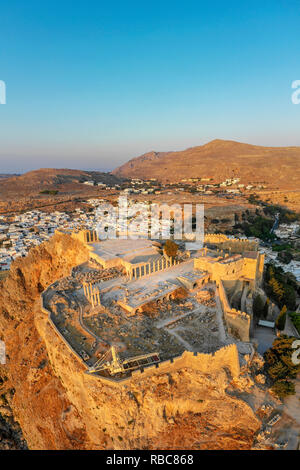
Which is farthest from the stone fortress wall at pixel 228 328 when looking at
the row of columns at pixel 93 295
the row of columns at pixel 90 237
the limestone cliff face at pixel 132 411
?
the row of columns at pixel 90 237

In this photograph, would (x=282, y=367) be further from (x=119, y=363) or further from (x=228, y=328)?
(x=119, y=363)

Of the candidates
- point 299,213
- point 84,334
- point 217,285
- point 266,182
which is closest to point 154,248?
point 217,285

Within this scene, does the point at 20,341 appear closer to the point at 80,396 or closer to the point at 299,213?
the point at 80,396

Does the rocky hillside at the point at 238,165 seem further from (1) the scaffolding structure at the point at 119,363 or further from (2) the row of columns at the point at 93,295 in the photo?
(1) the scaffolding structure at the point at 119,363

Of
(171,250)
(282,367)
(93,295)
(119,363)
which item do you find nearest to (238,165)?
(171,250)
